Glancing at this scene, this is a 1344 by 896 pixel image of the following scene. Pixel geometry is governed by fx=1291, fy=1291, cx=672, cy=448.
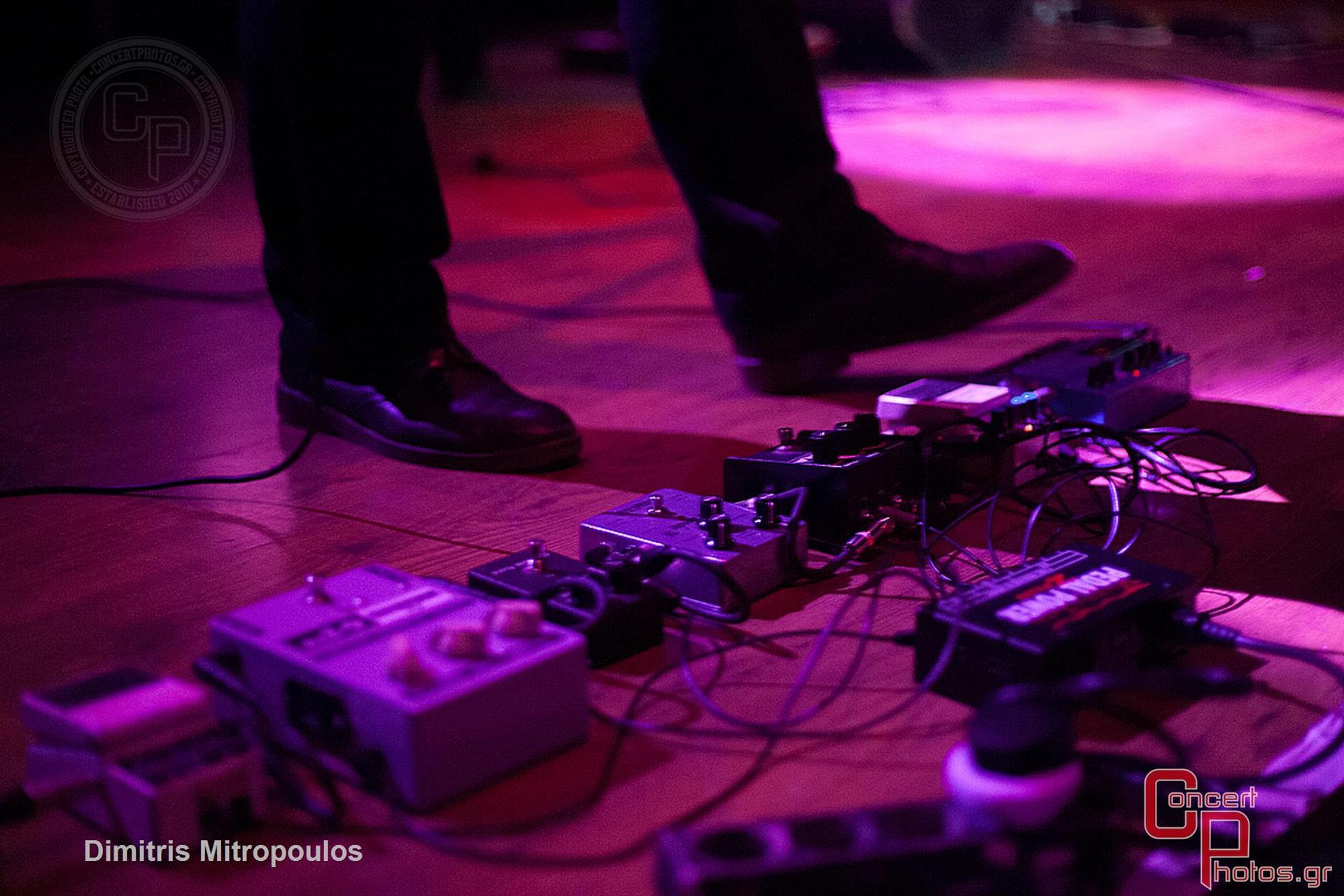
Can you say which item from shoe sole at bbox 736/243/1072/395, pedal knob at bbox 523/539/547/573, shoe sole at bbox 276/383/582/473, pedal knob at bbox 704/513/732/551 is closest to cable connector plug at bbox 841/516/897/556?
pedal knob at bbox 704/513/732/551

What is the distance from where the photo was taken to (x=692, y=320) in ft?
6.72

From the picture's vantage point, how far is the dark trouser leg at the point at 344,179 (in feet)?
4.36

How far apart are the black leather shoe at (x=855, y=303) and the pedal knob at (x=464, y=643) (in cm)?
92

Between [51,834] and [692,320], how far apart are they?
1402 millimetres

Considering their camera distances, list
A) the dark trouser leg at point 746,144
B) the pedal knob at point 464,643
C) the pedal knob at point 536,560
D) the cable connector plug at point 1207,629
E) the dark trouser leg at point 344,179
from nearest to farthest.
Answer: the pedal knob at point 464,643, the cable connector plug at point 1207,629, the pedal knob at point 536,560, the dark trouser leg at point 344,179, the dark trouser leg at point 746,144

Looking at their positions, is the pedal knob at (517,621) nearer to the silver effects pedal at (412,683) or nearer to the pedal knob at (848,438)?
the silver effects pedal at (412,683)

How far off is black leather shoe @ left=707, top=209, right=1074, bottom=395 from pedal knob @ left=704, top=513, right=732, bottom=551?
62cm

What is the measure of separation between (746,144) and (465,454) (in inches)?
21.9

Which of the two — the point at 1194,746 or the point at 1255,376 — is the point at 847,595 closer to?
the point at 1194,746

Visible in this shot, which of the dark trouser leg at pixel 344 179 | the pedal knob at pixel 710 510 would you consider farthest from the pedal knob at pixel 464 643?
the dark trouser leg at pixel 344 179

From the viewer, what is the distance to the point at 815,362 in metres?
1.67

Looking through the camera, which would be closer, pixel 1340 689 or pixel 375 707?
pixel 375 707

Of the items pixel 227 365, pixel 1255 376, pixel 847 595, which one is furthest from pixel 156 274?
pixel 1255 376

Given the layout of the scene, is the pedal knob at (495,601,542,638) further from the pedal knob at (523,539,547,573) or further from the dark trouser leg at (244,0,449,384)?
the dark trouser leg at (244,0,449,384)
